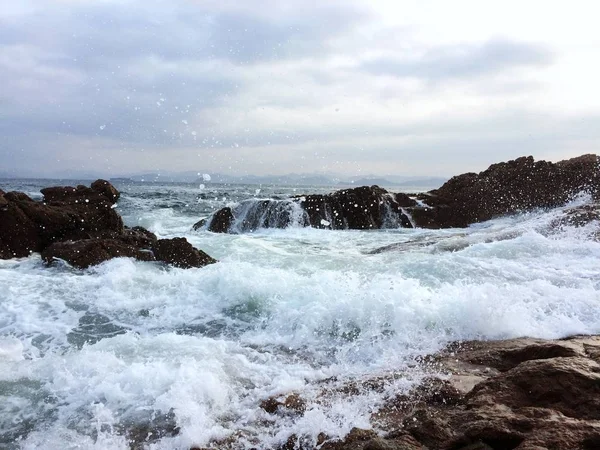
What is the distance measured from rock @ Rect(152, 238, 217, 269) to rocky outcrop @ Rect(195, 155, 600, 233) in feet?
25.8

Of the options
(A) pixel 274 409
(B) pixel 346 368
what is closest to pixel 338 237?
(B) pixel 346 368

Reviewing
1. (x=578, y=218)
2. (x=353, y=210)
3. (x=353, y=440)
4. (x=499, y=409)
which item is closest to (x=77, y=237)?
Result: (x=353, y=440)

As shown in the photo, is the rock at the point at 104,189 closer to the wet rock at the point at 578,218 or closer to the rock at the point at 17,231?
the rock at the point at 17,231

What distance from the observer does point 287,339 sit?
5.12 meters

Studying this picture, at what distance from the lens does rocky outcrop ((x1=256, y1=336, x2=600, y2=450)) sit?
2.38 meters

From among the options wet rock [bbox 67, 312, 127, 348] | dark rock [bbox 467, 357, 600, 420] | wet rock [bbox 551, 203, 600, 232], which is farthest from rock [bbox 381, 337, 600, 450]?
wet rock [bbox 551, 203, 600, 232]

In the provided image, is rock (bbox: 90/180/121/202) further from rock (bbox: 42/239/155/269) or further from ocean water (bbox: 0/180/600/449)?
ocean water (bbox: 0/180/600/449)

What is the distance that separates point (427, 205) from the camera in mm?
18891

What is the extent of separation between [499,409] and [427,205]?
16805 millimetres

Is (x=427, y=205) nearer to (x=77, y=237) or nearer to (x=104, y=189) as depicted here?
(x=104, y=189)

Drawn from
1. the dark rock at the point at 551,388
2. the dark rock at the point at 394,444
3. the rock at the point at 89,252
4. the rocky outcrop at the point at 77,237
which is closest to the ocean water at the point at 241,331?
the rock at the point at 89,252

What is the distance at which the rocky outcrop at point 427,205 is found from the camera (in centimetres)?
1756

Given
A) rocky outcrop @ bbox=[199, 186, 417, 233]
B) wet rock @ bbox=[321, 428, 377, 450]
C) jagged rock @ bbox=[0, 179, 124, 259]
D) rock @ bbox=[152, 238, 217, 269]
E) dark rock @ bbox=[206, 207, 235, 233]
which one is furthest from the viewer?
rocky outcrop @ bbox=[199, 186, 417, 233]

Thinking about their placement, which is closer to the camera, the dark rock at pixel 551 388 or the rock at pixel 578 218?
the dark rock at pixel 551 388
